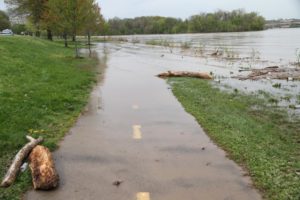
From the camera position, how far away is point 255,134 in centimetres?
821

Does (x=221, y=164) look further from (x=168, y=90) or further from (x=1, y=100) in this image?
(x=168, y=90)

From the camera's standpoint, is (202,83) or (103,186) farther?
(202,83)

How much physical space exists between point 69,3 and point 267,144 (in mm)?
21806

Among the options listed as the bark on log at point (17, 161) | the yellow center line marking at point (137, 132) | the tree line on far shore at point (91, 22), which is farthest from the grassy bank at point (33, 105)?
the tree line on far shore at point (91, 22)

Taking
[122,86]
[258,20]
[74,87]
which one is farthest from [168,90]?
[258,20]

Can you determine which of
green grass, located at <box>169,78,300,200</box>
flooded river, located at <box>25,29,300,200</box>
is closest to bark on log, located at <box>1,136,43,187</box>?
flooded river, located at <box>25,29,300,200</box>

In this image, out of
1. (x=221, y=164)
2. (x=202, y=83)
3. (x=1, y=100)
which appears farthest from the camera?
(x=202, y=83)

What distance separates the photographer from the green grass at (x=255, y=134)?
577 centimetres

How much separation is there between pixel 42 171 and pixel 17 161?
0.63m

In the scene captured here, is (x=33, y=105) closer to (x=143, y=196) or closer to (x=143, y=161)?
(x=143, y=161)

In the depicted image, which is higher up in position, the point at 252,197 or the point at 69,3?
the point at 69,3

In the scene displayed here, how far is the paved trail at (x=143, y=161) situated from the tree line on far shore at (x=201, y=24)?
321 ft

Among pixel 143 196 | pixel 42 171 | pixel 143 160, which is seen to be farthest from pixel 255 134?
pixel 42 171

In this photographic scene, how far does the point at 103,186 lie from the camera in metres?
5.60
